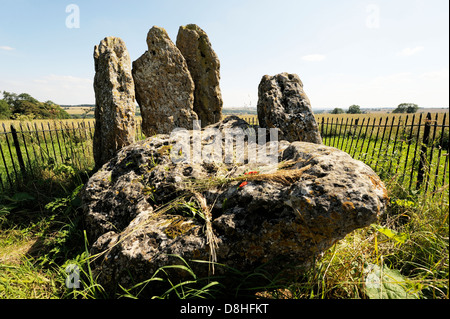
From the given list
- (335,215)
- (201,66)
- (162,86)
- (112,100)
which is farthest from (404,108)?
(335,215)

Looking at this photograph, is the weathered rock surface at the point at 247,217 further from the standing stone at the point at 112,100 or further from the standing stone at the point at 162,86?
the standing stone at the point at 162,86

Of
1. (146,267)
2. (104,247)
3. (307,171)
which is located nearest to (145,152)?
(104,247)

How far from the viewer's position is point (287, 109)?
428 cm

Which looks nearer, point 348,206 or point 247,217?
point 348,206

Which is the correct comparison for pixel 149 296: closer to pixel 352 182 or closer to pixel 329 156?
pixel 352 182

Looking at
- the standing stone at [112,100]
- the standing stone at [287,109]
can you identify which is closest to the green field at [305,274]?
Result: the standing stone at [112,100]

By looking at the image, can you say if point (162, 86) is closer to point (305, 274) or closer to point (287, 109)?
point (287, 109)

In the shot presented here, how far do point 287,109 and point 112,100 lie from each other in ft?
11.3

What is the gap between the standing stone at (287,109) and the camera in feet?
13.6

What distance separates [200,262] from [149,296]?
1.90ft

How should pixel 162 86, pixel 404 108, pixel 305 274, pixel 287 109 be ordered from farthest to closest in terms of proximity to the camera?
pixel 404 108
pixel 162 86
pixel 287 109
pixel 305 274

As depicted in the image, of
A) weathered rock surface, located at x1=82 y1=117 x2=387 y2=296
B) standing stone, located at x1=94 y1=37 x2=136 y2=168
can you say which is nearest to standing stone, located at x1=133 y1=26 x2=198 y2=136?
standing stone, located at x1=94 y1=37 x2=136 y2=168

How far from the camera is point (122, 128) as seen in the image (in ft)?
14.6

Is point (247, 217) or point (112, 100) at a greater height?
point (112, 100)
